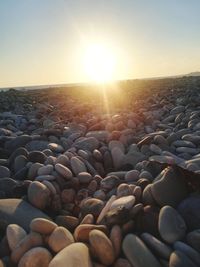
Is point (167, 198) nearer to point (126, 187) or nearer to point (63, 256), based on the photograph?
point (126, 187)

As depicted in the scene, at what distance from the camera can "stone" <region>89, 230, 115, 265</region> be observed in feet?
7.73

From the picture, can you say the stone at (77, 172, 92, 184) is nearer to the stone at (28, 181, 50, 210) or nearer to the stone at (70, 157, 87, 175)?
the stone at (70, 157, 87, 175)

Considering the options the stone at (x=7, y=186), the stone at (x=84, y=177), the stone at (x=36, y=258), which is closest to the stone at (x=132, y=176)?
the stone at (x=84, y=177)

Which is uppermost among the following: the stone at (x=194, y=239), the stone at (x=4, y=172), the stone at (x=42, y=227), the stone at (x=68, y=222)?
the stone at (x=4, y=172)

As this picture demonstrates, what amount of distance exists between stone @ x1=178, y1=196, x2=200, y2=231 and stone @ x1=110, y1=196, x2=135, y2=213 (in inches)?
14.3

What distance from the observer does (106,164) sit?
444cm

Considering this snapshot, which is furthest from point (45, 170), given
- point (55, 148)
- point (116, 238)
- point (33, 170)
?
point (116, 238)

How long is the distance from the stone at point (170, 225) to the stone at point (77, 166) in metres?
1.44

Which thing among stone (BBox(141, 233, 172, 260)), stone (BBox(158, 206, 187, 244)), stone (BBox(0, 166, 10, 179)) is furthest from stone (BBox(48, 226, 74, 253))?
stone (BBox(0, 166, 10, 179))

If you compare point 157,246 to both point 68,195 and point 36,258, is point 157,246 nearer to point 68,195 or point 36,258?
point 36,258

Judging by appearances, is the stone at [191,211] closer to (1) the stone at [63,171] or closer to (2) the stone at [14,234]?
(2) the stone at [14,234]

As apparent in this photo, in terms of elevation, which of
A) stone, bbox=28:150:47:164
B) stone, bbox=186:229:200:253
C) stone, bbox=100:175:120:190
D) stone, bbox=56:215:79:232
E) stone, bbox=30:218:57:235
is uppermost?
stone, bbox=28:150:47:164

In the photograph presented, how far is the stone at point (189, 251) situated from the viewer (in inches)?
88.6

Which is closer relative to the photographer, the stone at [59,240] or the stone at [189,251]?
the stone at [189,251]
